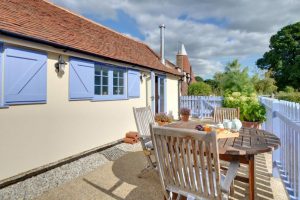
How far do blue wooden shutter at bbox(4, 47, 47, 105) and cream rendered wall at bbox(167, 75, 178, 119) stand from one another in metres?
8.77

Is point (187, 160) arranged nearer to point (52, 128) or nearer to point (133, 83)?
point (52, 128)

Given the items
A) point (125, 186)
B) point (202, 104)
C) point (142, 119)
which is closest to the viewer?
point (125, 186)

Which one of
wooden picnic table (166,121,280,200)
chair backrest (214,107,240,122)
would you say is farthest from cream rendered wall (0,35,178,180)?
wooden picnic table (166,121,280,200)

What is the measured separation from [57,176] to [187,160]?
11.1ft

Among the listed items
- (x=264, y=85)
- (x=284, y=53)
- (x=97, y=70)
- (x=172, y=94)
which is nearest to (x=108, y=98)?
(x=97, y=70)

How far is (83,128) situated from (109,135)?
50.9 inches

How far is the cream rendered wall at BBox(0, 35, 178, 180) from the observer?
4.11m

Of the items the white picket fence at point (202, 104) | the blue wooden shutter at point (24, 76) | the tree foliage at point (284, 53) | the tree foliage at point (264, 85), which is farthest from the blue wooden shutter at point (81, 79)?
the tree foliage at point (284, 53)

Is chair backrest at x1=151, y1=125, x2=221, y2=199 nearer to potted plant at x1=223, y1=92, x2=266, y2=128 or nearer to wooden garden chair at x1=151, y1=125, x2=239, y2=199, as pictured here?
wooden garden chair at x1=151, y1=125, x2=239, y2=199

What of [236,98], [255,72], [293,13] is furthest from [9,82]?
[293,13]

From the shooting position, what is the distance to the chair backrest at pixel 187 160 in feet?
6.53

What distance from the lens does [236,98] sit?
988 centimetres

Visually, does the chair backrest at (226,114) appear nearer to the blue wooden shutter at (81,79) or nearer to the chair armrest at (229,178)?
the chair armrest at (229,178)

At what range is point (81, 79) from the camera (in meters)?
5.95
